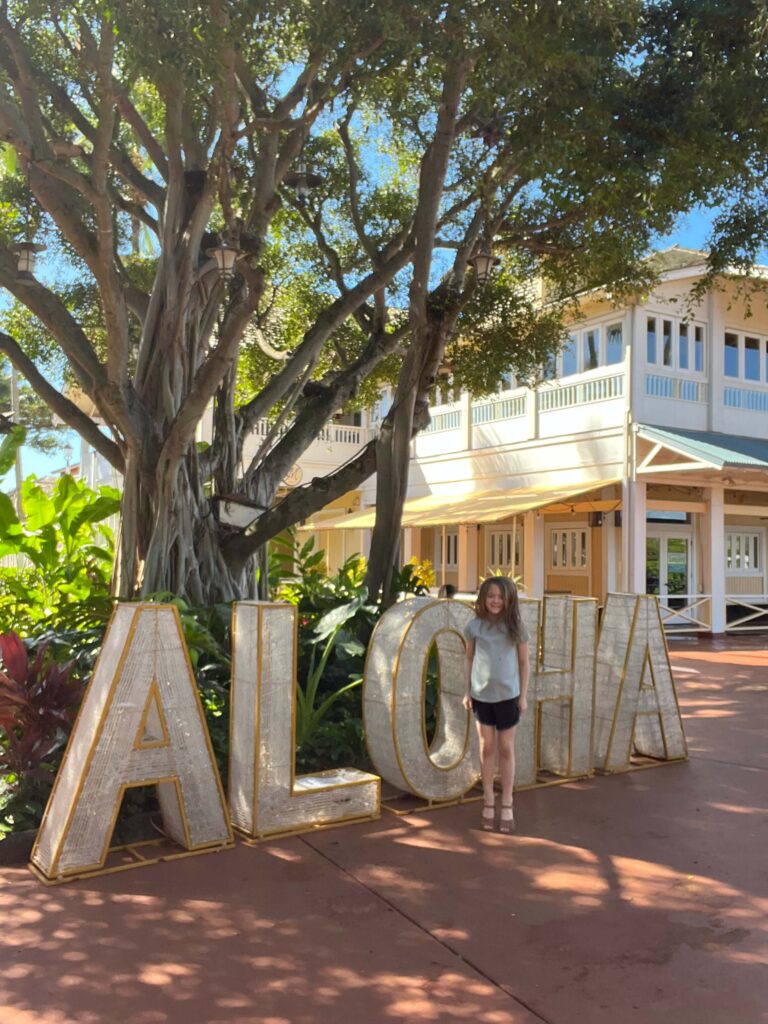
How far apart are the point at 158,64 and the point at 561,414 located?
1389cm

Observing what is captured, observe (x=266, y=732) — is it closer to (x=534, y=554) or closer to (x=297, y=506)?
(x=297, y=506)

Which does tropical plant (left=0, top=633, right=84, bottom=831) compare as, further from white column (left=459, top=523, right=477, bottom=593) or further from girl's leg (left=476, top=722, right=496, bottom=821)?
white column (left=459, top=523, right=477, bottom=593)

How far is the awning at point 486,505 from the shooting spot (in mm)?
16609

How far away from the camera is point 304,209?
1052 cm

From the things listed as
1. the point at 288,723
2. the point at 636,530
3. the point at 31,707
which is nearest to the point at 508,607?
the point at 288,723

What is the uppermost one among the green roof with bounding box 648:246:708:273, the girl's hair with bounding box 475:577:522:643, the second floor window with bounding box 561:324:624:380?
the green roof with bounding box 648:246:708:273

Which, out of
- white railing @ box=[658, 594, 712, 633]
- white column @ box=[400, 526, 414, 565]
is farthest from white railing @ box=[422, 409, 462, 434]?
white railing @ box=[658, 594, 712, 633]

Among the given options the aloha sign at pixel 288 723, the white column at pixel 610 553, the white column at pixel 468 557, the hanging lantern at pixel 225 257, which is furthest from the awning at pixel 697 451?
the hanging lantern at pixel 225 257

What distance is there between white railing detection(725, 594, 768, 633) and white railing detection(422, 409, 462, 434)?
711 centimetres

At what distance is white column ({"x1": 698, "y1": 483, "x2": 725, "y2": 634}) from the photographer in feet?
56.5

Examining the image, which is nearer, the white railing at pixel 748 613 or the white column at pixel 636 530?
the white column at pixel 636 530

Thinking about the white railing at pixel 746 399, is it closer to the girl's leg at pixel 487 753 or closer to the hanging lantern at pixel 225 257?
the hanging lantern at pixel 225 257

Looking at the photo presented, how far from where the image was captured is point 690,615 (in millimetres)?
18000

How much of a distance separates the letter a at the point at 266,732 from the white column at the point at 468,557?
1622cm
